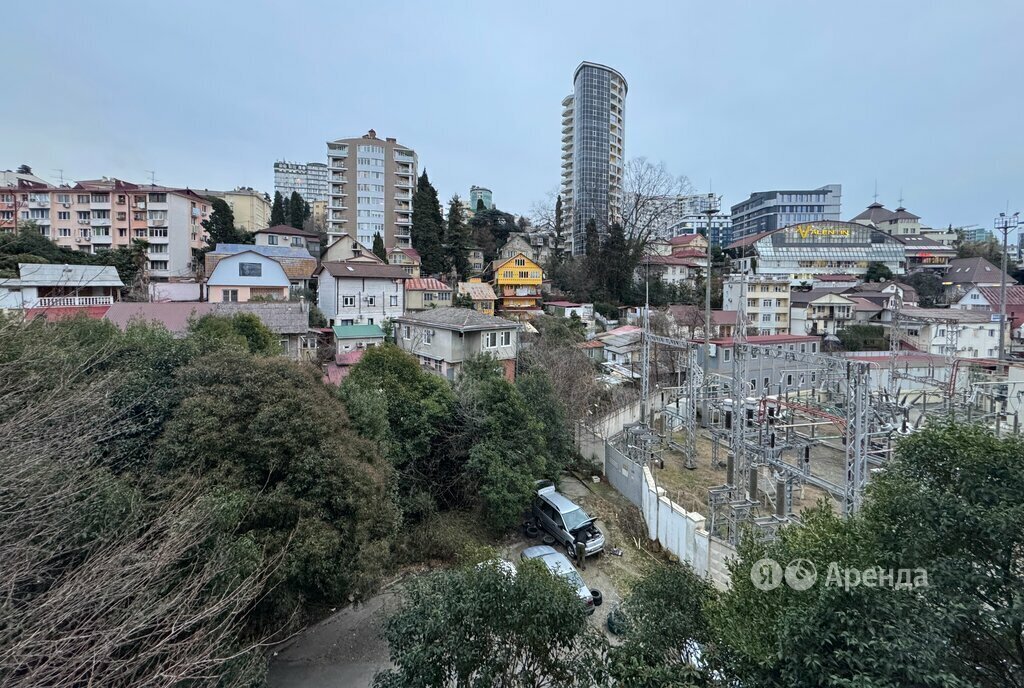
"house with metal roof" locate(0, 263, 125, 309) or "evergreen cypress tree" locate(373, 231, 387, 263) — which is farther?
"evergreen cypress tree" locate(373, 231, 387, 263)

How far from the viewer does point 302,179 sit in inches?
3927

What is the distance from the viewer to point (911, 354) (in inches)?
986

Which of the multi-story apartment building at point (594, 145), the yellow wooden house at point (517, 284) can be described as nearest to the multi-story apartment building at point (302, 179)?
the multi-story apartment building at point (594, 145)

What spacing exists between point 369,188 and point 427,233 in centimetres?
1175

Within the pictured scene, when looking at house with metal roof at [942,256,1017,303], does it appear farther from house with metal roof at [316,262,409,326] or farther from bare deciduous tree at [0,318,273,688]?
bare deciduous tree at [0,318,273,688]

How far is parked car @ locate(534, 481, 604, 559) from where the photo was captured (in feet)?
36.7

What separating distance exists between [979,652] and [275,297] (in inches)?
1092

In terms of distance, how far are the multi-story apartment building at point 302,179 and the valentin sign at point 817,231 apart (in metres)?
83.1

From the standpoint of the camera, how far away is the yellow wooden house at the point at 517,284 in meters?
35.6

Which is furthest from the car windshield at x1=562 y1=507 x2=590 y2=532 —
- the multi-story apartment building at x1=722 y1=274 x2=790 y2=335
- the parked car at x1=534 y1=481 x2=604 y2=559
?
the multi-story apartment building at x1=722 y1=274 x2=790 y2=335

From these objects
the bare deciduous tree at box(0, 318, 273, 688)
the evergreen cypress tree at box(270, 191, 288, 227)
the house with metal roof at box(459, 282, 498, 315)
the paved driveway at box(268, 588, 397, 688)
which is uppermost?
the evergreen cypress tree at box(270, 191, 288, 227)

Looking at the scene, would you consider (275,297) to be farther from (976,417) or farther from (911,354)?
(911,354)

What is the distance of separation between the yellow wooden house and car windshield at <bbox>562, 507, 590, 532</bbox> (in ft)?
78.9

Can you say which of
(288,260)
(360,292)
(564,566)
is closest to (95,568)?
(564,566)
